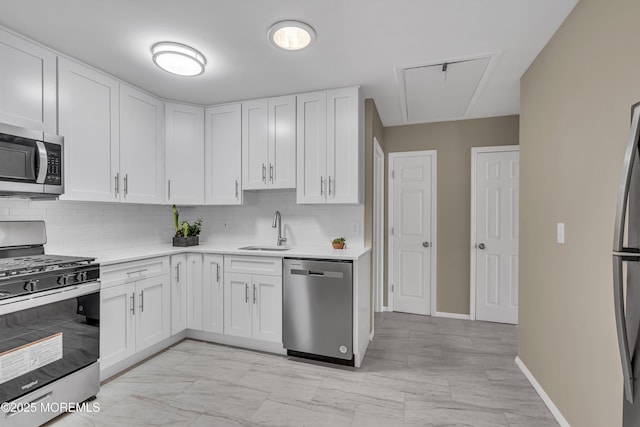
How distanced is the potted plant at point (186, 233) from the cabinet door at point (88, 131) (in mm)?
837

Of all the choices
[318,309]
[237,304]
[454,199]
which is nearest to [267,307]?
[237,304]

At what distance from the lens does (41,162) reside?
2.02m

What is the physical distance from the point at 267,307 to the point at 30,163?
2.04 metres

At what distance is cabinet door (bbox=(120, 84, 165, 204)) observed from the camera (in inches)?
109

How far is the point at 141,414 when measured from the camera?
1.97 m

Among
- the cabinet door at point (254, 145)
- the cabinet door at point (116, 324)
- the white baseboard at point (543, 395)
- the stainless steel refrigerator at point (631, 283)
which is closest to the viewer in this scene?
the stainless steel refrigerator at point (631, 283)

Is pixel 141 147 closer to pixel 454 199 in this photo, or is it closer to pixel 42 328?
pixel 42 328

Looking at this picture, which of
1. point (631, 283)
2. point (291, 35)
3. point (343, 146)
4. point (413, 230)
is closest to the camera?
point (631, 283)

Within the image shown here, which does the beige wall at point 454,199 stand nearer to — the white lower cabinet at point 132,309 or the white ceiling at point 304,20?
the white ceiling at point 304,20

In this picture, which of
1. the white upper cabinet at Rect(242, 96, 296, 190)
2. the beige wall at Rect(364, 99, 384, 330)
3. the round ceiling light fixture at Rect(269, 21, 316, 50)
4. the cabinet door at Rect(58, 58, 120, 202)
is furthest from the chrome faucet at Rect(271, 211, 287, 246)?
the round ceiling light fixture at Rect(269, 21, 316, 50)

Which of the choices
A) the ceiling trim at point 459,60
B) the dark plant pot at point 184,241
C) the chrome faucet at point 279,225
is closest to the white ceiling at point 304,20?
the ceiling trim at point 459,60

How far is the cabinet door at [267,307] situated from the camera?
9.09 ft

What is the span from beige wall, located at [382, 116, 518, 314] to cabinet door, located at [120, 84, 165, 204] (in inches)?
125

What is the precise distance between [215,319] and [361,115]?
248cm
